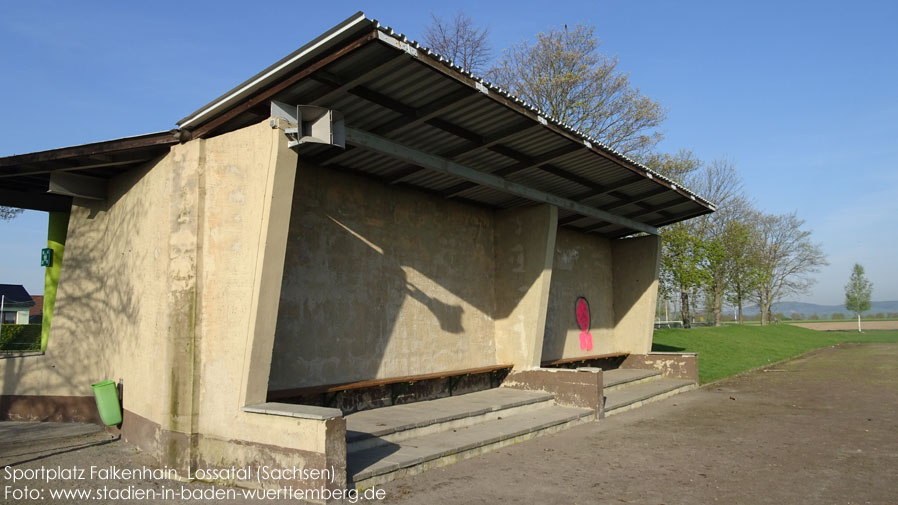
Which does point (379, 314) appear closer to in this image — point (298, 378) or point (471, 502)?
point (298, 378)

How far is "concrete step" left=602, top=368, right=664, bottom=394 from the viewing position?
44.7ft

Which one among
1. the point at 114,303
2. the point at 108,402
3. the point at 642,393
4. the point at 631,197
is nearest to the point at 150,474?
the point at 108,402

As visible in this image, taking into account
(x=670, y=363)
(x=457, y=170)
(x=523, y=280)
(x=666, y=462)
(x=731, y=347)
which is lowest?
(x=666, y=462)

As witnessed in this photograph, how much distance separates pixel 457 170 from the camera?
9.59 meters

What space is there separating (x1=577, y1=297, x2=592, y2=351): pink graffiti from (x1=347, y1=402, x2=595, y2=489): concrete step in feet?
16.9

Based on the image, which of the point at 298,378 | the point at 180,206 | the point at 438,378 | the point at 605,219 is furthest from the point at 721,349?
the point at 180,206

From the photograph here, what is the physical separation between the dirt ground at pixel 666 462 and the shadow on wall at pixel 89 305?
1.17 meters

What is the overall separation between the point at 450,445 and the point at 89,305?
596 cm

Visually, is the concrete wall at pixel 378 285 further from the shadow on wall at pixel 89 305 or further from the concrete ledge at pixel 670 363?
→ the concrete ledge at pixel 670 363

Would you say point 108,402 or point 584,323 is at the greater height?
point 584,323

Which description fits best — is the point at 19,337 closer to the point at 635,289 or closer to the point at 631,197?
the point at 631,197

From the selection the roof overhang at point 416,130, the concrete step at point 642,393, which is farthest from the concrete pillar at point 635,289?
the roof overhang at point 416,130

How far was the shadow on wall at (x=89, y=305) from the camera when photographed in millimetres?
8102

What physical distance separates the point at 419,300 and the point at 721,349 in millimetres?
19878
